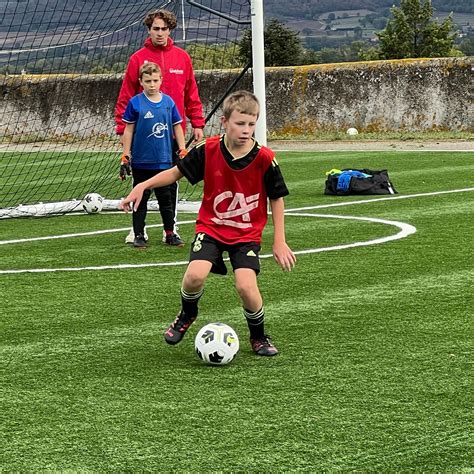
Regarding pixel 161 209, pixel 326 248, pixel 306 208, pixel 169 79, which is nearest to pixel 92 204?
pixel 306 208

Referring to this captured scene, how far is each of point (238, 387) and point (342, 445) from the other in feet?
3.62

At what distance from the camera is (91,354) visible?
21.8 ft

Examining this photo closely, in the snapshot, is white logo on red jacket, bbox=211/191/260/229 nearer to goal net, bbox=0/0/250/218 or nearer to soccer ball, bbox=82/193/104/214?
goal net, bbox=0/0/250/218

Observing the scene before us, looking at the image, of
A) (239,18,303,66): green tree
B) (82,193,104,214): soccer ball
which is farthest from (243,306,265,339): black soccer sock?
(239,18,303,66): green tree

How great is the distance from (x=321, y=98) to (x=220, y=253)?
19308 mm

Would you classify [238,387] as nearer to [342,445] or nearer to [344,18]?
[342,445]

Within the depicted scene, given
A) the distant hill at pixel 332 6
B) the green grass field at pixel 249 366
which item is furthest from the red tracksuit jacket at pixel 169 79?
the distant hill at pixel 332 6

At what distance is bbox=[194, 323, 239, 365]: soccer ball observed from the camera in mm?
6363

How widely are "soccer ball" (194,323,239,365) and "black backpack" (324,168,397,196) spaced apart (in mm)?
8968

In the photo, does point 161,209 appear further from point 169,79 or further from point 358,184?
point 358,184

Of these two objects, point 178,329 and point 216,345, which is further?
point 178,329

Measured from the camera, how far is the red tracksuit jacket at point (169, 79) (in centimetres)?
1159

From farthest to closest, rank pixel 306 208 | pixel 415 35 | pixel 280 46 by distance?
pixel 415 35, pixel 280 46, pixel 306 208

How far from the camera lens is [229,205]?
6.93 m
